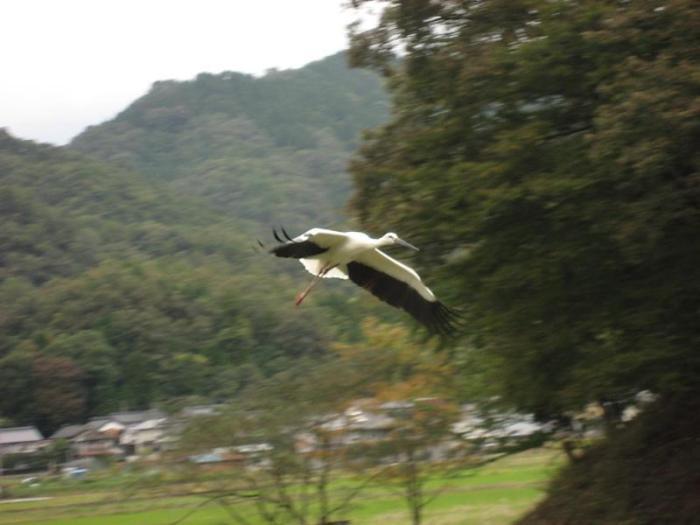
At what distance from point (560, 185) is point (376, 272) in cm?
202

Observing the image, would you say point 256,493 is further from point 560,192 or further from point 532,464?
point 532,464

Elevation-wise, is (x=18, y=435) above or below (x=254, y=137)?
below

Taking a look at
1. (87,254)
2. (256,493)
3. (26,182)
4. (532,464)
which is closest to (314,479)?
(256,493)

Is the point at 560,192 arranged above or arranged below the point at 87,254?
below

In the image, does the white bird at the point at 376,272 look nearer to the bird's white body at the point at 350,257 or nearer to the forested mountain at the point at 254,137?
the bird's white body at the point at 350,257

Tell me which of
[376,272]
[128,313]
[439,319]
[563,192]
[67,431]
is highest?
[128,313]

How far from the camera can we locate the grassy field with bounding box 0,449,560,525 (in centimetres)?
1895

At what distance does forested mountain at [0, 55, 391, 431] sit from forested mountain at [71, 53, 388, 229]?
0.17m

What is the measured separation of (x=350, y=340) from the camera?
3388cm

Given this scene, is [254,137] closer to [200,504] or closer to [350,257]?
[200,504]

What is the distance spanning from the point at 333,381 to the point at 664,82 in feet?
29.1

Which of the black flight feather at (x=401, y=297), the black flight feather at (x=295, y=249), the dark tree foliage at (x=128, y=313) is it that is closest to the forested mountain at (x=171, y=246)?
the dark tree foliage at (x=128, y=313)

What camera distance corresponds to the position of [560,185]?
1136 cm

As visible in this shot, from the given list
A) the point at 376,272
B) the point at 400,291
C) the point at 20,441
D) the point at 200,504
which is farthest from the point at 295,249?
the point at 20,441
